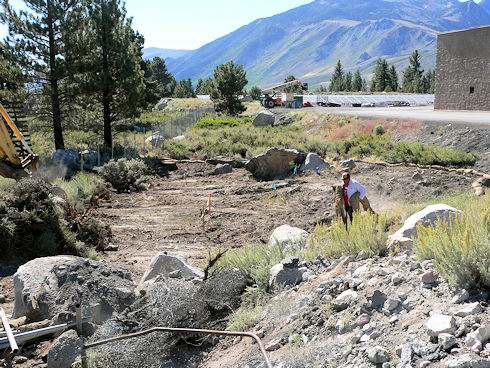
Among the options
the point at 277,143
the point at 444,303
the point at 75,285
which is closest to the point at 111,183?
the point at 277,143

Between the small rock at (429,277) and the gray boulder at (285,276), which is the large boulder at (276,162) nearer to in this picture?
the gray boulder at (285,276)

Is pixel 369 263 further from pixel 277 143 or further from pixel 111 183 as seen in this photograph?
pixel 277 143

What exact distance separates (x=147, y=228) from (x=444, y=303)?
9893mm

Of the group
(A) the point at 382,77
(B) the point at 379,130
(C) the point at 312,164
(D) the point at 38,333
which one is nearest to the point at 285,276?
(D) the point at 38,333

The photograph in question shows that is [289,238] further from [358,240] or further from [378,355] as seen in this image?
[378,355]

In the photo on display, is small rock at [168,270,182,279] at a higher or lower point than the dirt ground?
higher

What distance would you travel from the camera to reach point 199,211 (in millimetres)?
14758

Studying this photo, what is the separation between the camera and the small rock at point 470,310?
149 inches

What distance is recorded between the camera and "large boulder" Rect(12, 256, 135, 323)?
628 cm

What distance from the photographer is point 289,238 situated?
7.76 metres

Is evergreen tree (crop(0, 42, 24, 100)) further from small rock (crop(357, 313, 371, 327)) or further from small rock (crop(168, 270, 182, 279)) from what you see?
small rock (crop(357, 313, 371, 327))

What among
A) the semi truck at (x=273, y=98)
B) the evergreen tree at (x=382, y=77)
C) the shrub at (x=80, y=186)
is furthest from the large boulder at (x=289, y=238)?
the evergreen tree at (x=382, y=77)

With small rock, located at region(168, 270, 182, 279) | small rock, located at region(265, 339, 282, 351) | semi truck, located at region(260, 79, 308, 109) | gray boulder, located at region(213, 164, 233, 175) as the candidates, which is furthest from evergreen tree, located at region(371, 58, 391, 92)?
small rock, located at region(265, 339, 282, 351)

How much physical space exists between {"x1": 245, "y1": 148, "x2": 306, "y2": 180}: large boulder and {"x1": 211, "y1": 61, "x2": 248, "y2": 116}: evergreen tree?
29.3 metres
